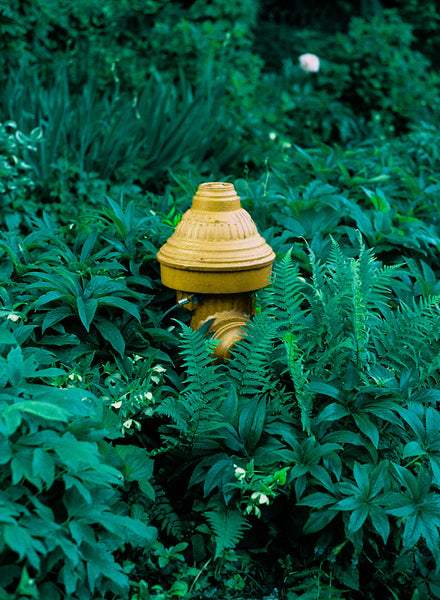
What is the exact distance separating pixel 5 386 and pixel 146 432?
0.70m

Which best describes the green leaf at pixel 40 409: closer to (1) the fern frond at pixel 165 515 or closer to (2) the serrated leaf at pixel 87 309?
(1) the fern frond at pixel 165 515

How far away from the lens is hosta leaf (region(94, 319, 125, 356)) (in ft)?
8.36

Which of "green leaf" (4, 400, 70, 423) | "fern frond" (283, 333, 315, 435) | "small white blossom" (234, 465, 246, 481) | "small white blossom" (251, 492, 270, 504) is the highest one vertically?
"green leaf" (4, 400, 70, 423)

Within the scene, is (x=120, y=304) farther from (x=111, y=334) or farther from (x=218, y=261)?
(x=218, y=261)

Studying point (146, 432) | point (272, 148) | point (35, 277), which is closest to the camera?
point (146, 432)

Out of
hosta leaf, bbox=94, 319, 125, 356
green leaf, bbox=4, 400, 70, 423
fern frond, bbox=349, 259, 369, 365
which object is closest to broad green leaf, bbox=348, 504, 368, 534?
fern frond, bbox=349, 259, 369, 365

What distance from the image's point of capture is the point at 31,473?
166 centimetres

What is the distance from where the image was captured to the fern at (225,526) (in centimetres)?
197

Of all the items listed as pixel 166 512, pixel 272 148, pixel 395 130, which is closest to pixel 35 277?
pixel 166 512

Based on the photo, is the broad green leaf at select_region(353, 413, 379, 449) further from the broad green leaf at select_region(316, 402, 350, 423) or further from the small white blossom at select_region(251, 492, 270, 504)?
the small white blossom at select_region(251, 492, 270, 504)

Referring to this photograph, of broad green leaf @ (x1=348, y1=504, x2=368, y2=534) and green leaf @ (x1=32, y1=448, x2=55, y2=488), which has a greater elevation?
green leaf @ (x1=32, y1=448, x2=55, y2=488)

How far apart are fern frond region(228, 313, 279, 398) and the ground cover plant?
0.01m

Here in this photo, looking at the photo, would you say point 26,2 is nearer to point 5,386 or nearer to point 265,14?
point 5,386

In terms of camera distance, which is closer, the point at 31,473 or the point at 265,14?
the point at 31,473
